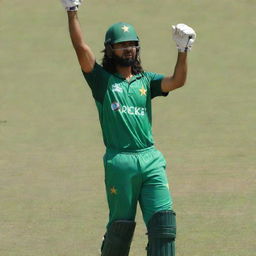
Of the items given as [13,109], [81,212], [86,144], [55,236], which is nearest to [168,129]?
[86,144]

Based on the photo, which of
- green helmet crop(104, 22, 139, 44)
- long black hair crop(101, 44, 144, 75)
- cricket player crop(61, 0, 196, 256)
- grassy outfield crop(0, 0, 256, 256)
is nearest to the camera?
cricket player crop(61, 0, 196, 256)

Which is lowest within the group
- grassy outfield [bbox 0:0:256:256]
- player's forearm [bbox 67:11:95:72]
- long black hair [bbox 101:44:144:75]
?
grassy outfield [bbox 0:0:256:256]

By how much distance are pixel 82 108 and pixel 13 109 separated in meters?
1.04

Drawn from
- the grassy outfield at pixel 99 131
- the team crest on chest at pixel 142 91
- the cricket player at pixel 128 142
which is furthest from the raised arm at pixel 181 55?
the grassy outfield at pixel 99 131

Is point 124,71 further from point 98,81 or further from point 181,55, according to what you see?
point 181,55

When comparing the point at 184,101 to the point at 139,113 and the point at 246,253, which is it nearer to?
the point at 246,253

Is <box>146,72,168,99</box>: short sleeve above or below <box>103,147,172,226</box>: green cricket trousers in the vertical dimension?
above

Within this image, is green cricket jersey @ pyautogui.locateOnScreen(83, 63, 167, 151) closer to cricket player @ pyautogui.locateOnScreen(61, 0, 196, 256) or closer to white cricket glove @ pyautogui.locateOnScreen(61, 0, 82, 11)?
cricket player @ pyautogui.locateOnScreen(61, 0, 196, 256)

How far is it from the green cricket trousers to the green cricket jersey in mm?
86

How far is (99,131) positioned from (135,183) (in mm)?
6493

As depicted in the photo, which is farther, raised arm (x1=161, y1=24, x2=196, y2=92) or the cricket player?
raised arm (x1=161, y1=24, x2=196, y2=92)

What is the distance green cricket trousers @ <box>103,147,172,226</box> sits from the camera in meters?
6.39

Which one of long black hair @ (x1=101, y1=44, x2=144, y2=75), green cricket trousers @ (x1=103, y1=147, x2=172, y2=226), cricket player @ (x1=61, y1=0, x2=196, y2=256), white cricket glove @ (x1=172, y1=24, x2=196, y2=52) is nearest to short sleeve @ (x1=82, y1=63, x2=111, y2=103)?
cricket player @ (x1=61, y1=0, x2=196, y2=256)

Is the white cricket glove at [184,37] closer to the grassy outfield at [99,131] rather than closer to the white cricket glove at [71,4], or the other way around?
the white cricket glove at [71,4]
